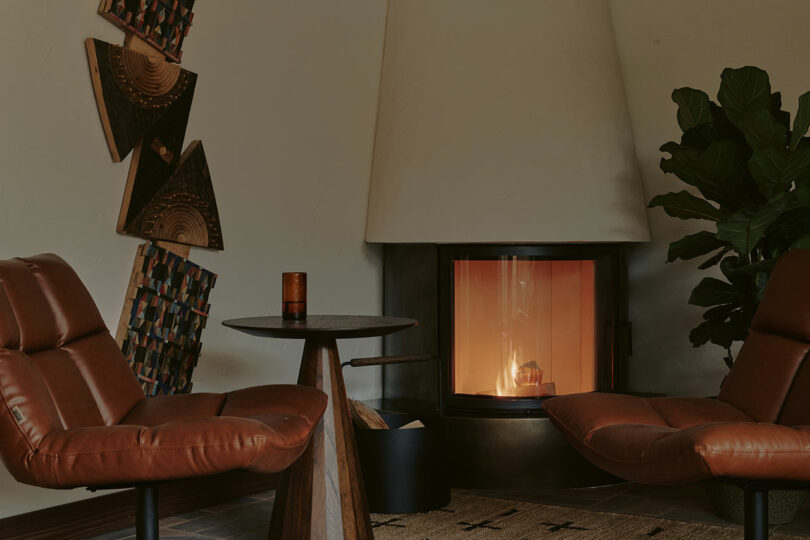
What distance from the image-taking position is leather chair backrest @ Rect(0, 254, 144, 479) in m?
1.84

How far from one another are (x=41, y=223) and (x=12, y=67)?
0.42 meters

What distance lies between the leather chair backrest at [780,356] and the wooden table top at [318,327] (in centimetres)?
90

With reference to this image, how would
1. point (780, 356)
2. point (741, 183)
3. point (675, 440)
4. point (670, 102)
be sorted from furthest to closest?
point (670, 102), point (741, 183), point (780, 356), point (675, 440)

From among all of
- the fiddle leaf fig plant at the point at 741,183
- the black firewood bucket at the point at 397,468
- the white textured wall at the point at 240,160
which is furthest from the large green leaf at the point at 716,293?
the white textured wall at the point at 240,160

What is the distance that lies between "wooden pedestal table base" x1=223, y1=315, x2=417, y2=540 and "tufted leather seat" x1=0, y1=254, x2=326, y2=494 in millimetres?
161

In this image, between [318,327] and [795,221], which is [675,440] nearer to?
[318,327]

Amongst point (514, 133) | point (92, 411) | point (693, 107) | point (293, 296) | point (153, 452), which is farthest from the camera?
point (514, 133)

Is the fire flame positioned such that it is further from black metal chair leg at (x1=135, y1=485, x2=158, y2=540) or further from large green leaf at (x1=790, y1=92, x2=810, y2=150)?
black metal chair leg at (x1=135, y1=485, x2=158, y2=540)

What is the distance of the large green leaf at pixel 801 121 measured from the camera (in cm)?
282

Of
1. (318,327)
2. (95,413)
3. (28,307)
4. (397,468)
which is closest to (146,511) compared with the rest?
(95,413)

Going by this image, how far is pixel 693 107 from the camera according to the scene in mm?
3025

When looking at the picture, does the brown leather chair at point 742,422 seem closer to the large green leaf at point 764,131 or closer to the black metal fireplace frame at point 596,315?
the large green leaf at point 764,131

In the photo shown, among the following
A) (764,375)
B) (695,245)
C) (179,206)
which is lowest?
(764,375)

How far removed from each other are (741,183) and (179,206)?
1.76 meters
